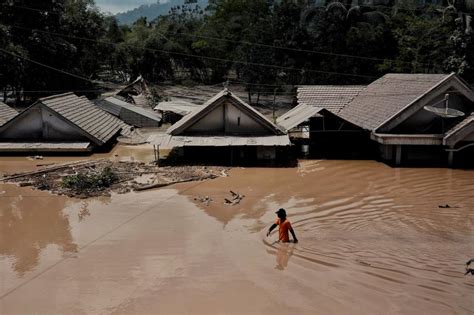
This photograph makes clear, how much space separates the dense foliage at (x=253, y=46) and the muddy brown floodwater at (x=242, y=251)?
18.6 meters

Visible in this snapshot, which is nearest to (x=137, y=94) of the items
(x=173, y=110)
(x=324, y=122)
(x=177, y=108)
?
(x=177, y=108)

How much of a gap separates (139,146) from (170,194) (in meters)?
8.88

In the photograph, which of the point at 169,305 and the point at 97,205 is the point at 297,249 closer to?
the point at 169,305

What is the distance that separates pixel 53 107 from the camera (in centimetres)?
2225

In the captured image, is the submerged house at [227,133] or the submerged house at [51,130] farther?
the submerged house at [51,130]

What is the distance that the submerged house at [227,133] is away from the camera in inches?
819

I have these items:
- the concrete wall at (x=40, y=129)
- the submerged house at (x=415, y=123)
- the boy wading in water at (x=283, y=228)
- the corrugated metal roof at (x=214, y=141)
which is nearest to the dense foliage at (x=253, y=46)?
the concrete wall at (x=40, y=129)

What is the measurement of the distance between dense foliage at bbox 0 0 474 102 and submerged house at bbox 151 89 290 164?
14868 millimetres

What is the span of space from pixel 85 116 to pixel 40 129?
7.09ft

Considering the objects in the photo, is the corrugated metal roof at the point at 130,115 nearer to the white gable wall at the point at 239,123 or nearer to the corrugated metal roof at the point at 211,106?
the corrugated metal roof at the point at 211,106

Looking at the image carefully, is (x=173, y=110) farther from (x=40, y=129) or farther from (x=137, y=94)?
(x=137, y=94)

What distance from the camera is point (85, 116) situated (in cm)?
2384

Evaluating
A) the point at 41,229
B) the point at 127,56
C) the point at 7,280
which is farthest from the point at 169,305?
the point at 127,56

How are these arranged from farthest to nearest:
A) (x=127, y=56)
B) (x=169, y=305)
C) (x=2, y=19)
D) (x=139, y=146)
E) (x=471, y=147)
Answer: (x=127, y=56), (x=2, y=19), (x=139, y=146), (x=471, y=147), (x=169, y=305)
